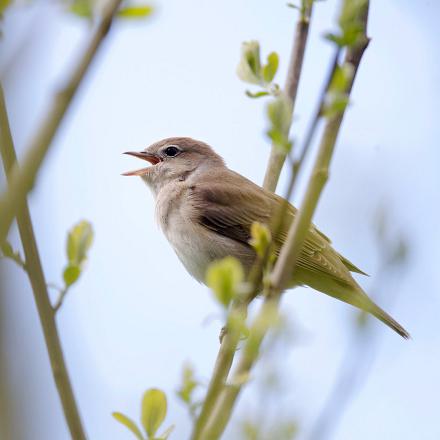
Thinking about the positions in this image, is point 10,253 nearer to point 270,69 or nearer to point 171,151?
point 270,69

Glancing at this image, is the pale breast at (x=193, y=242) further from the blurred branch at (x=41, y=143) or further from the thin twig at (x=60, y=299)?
the blurred branch at (x=41, y=143)

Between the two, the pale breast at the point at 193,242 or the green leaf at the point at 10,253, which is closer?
the green leaf at the point at 10,253

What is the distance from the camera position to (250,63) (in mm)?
2299

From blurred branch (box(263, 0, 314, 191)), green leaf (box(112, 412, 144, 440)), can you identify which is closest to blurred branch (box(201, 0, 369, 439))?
blurred branch (box(263, 0, 314, 191))

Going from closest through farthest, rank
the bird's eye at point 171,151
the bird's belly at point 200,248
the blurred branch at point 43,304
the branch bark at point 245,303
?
the branch bark at point 245,303, the blurred branch at point 43,304, the bird's belly at point 200,248, the bird's eye at point 171,151

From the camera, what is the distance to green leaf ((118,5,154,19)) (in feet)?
4.58

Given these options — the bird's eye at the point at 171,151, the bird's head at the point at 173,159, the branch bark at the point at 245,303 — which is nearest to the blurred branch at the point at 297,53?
the branch bark at the point at 245,303

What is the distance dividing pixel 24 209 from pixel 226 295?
0.49 meters

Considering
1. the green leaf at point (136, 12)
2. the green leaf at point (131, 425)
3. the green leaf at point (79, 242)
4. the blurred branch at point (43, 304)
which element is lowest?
the green leaf at point (131, 425)

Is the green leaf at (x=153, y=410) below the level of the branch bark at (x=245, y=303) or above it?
below

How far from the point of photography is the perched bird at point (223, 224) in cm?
483

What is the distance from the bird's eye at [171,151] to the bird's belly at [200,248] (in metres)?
1.33

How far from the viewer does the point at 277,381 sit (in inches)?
65.4

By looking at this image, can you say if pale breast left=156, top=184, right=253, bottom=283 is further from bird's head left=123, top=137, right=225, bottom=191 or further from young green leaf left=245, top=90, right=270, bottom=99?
young green leaf left=245, top=90, right=270, bottom=99
